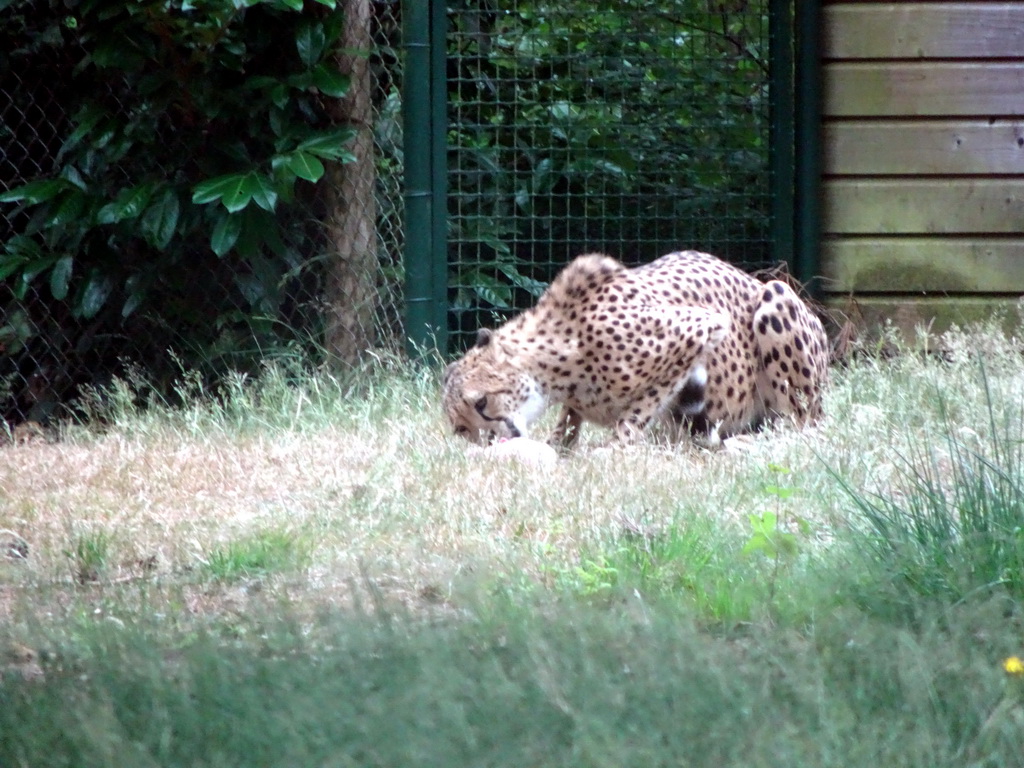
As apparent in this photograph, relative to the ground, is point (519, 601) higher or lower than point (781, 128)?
lower

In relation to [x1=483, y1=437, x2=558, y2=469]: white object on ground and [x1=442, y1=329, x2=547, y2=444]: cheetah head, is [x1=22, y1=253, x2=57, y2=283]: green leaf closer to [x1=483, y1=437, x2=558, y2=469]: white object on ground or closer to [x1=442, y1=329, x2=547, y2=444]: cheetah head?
[x1=442, y1=329, x2=547, y2=444]: cheetah head

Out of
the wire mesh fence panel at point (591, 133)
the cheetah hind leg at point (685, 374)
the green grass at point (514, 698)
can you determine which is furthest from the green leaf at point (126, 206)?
the green grass at point (514, 698)

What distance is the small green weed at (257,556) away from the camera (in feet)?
10.8

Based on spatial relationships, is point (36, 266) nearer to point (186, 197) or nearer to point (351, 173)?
point (186, 197)

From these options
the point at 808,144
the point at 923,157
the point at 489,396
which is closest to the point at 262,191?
the point at 489,396

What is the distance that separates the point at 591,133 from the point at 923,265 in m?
1.65

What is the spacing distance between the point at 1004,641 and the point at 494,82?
428 cm

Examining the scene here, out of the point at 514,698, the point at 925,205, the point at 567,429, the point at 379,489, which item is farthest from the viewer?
the point at 925,205

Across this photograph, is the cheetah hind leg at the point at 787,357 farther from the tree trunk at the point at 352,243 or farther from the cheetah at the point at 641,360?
the tree trunk at the point at 352,243

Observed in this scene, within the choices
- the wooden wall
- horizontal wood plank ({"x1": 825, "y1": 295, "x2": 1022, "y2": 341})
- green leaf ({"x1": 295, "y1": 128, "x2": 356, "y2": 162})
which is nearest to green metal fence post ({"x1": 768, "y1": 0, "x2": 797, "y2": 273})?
the wooden wall

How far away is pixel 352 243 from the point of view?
20.3 feet

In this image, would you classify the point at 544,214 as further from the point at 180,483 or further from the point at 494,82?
the point at 180,483

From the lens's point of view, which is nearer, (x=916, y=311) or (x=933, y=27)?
(x=933, y=27)

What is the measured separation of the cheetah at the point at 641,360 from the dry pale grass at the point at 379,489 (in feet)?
0.51
